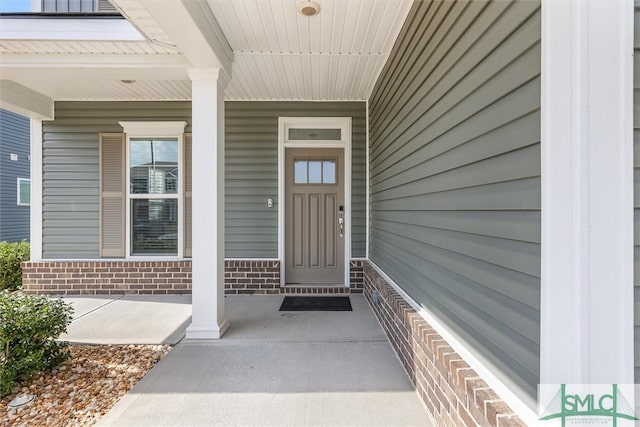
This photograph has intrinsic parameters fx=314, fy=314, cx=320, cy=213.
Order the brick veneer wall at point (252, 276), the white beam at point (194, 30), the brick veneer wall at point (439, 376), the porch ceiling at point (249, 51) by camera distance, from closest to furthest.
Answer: the brick veneer wall at point (439, 376) → the white beam at point (194, 30) → the porch ceiling at point (249, 51) → the brick veneer wall at point (252, 276)

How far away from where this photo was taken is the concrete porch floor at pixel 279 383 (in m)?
1.80

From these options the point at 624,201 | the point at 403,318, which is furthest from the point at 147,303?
the point at 624,201

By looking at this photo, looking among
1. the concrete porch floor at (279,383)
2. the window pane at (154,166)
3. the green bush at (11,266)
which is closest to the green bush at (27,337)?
the concrete porch floor at (279,383)

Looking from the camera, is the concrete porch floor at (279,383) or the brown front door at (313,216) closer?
the concrete porch floor at (279,383)

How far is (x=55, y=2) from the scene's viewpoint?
3084mm

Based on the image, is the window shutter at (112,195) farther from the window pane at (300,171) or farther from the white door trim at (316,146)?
the window pane at (300,171)

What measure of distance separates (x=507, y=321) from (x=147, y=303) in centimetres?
404

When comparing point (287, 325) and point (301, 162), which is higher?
point (301, 162)

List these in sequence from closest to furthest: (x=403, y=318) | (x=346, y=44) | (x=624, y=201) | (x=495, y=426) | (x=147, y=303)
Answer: (x=624, y=201) < (x=495, y=426) < (x=403, y=318) < (x=346, y=44) < (x=147, y=303)

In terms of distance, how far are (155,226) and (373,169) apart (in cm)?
314

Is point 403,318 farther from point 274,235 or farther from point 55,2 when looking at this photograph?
point 55,2

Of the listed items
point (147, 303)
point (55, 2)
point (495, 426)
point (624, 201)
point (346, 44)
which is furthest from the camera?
point (147, 303)

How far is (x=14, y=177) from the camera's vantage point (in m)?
7.92

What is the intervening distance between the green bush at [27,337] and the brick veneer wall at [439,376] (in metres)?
2.55
